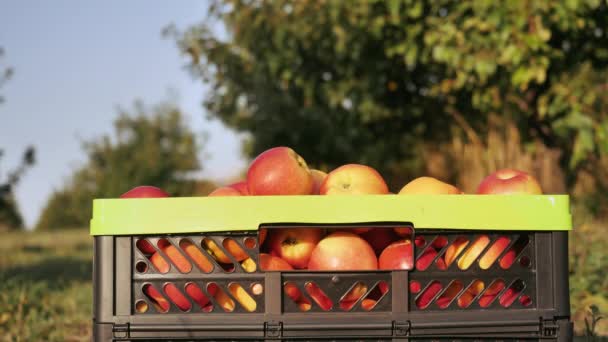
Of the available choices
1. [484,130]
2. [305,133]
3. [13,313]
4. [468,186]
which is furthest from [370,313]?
[305,133]

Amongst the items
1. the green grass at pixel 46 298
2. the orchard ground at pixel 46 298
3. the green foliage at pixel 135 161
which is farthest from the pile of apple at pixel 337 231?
the green foliage at pixel 135 161

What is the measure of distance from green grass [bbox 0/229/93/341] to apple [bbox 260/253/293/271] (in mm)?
2113

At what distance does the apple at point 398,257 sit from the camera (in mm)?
1810

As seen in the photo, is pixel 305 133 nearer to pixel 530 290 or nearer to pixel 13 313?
pixel 13 313

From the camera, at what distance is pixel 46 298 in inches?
187

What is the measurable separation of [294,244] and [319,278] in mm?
149

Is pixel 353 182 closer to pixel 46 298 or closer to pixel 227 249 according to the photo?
pixel 227 249

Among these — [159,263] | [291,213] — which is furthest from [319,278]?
[159,263]

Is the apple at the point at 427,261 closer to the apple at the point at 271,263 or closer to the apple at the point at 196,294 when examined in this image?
the apple at the point at 271,263

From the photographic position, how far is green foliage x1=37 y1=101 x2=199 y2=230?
20031 mm

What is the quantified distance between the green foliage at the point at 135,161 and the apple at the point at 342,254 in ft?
57.7

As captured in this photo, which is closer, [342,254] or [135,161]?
[342,254]

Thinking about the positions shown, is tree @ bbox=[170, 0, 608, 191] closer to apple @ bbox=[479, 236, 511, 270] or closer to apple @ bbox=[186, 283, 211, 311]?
apple @ bbox=[479, 236, 511, 270]

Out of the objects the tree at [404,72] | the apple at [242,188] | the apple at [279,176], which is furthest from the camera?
the tree at [404,72]
